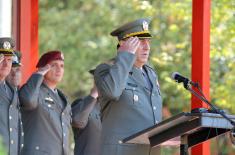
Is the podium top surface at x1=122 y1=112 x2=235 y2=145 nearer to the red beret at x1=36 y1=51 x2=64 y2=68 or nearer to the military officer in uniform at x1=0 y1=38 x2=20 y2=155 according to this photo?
the military officer in uniform at x1=0 y1=38 x2=20 y2=155

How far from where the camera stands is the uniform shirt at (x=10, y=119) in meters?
8.00

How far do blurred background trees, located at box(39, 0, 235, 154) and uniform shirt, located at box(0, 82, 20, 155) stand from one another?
7.57 metres

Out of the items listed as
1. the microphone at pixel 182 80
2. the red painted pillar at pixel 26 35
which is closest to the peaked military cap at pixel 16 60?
the red painted pillar at pixel 26 35

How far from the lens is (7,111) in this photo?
26.4 feet

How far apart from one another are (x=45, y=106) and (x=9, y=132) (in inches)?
19.7

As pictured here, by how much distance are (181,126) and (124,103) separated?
0.99 meters

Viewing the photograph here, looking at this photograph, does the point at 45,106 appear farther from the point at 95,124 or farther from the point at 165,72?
the point at 165,72

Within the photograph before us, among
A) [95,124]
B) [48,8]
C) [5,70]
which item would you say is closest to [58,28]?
[48,8]

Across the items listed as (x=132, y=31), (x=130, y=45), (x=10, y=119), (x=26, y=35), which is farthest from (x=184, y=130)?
Answer: (x=26, y=35)

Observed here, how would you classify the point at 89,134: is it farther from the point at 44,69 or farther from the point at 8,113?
the point at 8,113

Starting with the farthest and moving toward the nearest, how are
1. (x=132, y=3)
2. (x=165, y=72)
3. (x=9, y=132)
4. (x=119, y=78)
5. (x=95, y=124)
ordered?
(x=132, y=3), (x=165, y=72), (x=95, y=124), (x=9, y=132), (x=119, y=78)

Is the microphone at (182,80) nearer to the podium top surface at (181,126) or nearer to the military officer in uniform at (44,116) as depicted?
the podium top surface at (181,126)

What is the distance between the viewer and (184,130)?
638 cm

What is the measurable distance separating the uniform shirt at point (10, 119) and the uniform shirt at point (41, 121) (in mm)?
151
